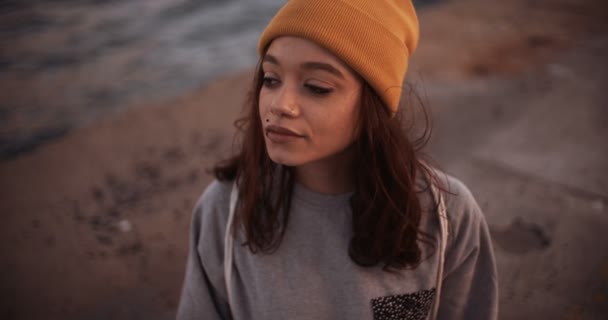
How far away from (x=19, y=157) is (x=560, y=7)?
26.7 ft

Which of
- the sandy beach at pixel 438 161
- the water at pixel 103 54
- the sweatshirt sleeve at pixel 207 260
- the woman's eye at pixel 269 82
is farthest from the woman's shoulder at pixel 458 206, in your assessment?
the water at pixel 103 54

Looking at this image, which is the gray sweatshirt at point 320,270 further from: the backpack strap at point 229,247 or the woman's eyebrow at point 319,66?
the woman's eyebrow at point 319,66

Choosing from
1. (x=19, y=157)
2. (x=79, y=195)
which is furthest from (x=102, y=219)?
(x=19, y=157)

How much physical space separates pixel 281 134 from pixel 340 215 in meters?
0.42

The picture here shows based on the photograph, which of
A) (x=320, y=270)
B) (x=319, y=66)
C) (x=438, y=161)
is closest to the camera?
(x=319, y=66)

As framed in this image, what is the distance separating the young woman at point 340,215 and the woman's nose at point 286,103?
0.02m

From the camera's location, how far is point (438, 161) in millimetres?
4055

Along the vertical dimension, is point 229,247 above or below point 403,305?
above

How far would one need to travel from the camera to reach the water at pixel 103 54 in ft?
18.7

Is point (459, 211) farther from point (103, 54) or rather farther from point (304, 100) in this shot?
point (103, 54)

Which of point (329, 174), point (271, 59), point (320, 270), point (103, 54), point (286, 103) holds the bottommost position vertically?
point (103, 54)

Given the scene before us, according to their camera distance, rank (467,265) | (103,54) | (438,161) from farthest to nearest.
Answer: (103,54), (438,161), (467,265)

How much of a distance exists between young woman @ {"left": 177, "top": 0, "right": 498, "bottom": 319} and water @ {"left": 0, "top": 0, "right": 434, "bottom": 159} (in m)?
3.96

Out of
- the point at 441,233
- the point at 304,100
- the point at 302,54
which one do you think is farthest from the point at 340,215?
the point at 302,54
